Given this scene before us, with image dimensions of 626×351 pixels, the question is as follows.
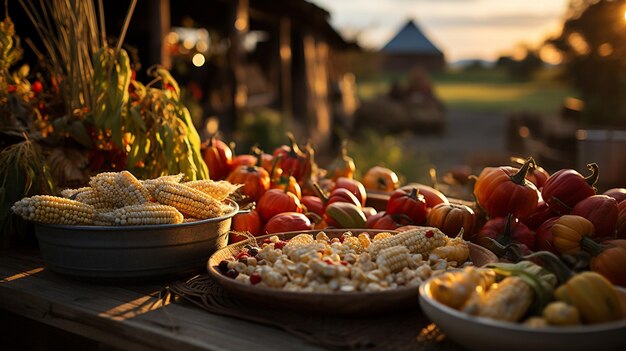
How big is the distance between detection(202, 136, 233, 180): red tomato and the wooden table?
952 mm

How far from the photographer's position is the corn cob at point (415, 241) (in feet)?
6.24

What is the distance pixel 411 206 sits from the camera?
95.7 inches

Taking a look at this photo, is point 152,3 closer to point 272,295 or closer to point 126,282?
point 126,282

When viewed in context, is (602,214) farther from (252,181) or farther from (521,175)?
(252,181)

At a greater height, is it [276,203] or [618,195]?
[618,195]

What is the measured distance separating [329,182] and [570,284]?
5.46 ft

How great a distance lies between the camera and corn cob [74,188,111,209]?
2.05 meters

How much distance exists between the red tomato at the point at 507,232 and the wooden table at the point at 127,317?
0.80 m

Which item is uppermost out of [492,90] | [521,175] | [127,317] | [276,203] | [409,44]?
[409,44]

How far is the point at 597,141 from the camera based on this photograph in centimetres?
694

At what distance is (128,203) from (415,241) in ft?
2.90

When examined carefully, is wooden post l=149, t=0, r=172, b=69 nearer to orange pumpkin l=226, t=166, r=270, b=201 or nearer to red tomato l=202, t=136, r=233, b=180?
red tomato l=202, t=136, r=233, b=180

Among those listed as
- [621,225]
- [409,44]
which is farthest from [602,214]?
[409,44]

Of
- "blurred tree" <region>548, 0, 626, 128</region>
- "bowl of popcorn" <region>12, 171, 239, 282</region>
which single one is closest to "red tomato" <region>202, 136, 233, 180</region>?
"bowl of popcorn" <region>12, 171, 239, 282</region>
